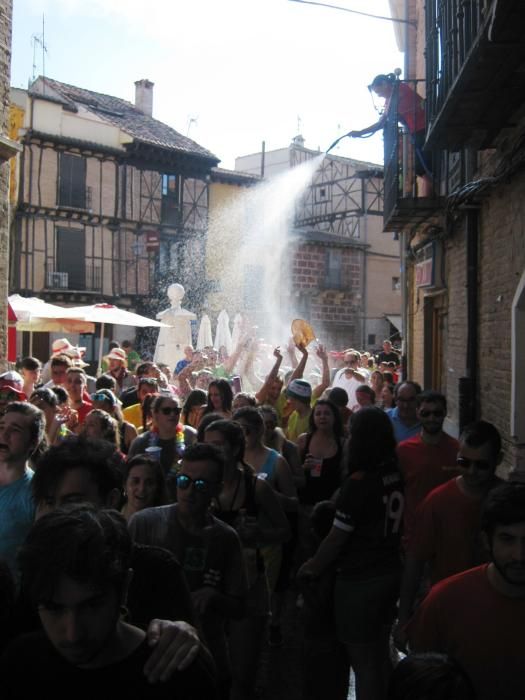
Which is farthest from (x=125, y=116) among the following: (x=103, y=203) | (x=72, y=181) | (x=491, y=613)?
(x=491, y=613)

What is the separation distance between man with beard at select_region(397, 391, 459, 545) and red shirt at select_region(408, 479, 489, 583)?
82 cm

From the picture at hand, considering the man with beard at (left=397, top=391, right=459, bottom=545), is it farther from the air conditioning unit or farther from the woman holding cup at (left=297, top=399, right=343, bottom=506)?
the air conditioning unit

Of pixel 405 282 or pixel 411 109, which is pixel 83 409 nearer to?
pixel 411 109

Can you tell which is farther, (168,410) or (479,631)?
(168,410)

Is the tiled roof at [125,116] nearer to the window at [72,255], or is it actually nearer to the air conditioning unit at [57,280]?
the window at [72,255]

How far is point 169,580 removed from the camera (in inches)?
87.5

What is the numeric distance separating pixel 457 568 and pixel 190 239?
106ft

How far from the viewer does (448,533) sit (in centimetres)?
349

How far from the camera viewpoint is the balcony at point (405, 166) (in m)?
10.4

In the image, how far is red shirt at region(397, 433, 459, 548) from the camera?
4543 millimetres

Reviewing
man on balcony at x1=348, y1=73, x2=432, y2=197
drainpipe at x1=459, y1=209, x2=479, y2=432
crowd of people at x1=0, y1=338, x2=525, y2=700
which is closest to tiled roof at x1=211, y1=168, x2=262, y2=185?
man on balcony at x1=348, y1=73, x2=432, y2=197

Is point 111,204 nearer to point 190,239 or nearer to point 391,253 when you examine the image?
point 190,239

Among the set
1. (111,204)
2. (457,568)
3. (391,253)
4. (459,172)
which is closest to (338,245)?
(391,253)

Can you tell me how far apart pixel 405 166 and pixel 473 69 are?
20.1 ft
